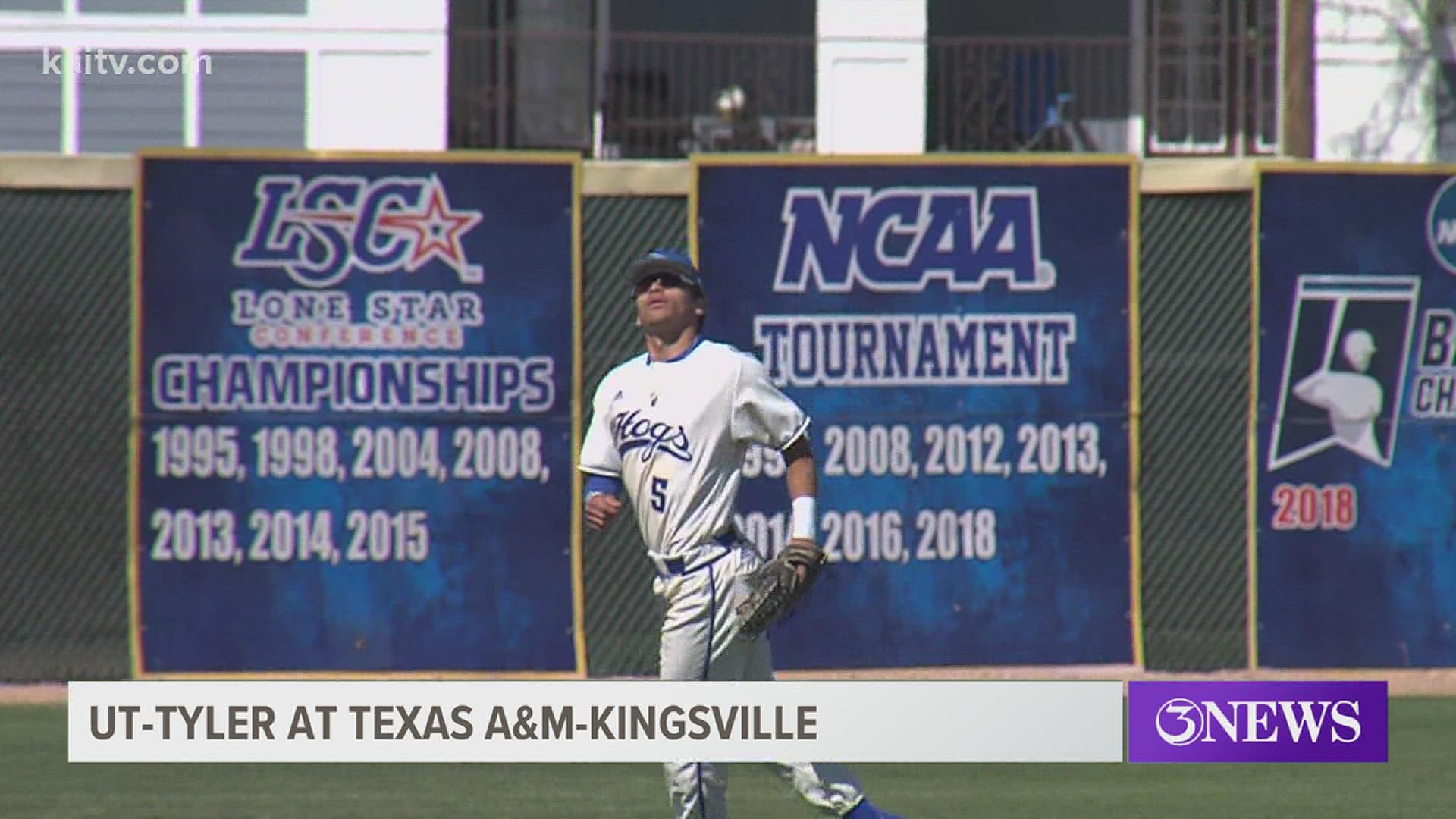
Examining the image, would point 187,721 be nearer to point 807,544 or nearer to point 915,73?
point 807,544

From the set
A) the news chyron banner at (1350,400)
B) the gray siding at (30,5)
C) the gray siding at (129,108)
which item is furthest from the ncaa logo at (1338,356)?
the gray siding at (30,5)

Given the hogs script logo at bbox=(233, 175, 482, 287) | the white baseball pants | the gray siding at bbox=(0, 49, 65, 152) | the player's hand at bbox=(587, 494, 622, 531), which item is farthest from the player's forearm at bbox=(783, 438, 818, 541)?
the gray siding at bbox=(0, 49, 65, 152)

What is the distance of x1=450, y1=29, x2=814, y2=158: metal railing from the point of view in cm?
2270

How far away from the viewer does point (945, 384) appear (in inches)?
484

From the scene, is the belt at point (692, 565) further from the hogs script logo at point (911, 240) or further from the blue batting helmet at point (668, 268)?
the hogs script logo at point (911, 240)

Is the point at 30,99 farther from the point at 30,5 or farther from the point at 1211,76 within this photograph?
the point at 1211,76

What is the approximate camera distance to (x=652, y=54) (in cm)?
2325

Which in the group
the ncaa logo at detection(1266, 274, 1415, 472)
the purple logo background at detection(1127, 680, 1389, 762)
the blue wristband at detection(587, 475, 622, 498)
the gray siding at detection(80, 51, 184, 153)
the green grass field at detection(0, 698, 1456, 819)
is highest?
the gray siding at detection(80, 51, 184, 153)

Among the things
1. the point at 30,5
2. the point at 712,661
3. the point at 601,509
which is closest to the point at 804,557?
the point at 712,661

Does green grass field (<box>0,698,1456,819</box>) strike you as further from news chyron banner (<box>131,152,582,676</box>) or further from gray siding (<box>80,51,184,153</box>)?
gray siding (<box>80,51,184,153</box>)

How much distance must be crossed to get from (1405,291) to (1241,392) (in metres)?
0.97

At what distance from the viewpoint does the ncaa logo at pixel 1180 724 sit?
392 inches

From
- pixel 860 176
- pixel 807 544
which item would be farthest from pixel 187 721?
pixel 860 176

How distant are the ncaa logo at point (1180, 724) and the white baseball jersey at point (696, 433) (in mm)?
2987
